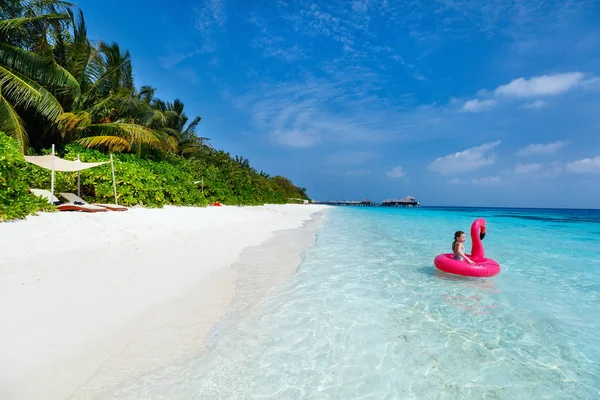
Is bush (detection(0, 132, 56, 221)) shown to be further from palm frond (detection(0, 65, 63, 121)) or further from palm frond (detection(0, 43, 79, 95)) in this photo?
palm frond (detection(0, 43, 79, 95))

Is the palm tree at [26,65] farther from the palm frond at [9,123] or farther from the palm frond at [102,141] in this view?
the palm frond at [102,141]

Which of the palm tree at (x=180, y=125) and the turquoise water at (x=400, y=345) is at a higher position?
the palm tree at (x=180, y=125)

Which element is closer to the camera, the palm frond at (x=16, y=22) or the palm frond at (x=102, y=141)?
the palm frond at (x=16, y=22)

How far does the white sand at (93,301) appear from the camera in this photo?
2.54 m

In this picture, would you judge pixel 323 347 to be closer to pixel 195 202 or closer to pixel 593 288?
pixel 593 288

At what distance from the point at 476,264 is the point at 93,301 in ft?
22.4

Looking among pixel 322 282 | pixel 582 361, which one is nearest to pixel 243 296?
pixel 322 282

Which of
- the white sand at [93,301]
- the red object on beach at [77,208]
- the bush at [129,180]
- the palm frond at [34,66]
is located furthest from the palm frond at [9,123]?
the white sand at [93,301]

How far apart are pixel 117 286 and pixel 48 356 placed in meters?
1.81

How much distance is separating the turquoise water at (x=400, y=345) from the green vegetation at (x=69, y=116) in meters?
5.80

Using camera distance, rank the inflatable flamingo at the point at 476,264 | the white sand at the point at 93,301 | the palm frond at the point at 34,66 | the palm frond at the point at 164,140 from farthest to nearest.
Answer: the palm frond at the point at 164,140 < the palm frond at the point at 34,66 < the inflatable flamingo at the point at 476,264 < the white sand at the point at 93,301

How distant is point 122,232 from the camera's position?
7293 millimetres

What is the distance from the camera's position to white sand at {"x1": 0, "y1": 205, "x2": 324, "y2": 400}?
2543 mm

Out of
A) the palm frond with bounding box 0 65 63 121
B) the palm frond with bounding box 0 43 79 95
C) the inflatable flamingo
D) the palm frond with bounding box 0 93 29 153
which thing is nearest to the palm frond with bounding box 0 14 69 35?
the palm frond with bounding box 0 43 79 95
